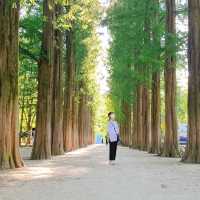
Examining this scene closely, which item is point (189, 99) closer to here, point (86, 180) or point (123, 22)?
point (86, 180)

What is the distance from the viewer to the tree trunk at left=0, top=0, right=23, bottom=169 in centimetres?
1563

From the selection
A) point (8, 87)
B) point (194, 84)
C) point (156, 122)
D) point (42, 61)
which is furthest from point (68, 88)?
point (8, 87)

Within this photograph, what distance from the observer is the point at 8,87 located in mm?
15812

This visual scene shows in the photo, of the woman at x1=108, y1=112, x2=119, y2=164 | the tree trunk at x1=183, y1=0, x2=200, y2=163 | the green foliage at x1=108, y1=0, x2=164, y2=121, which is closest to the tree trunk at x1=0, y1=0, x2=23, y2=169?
the woman at x1=108, y1=112, x2=119, y2=164

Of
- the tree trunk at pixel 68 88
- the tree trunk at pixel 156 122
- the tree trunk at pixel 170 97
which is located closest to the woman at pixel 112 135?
the tree trunk at pixel 170 97

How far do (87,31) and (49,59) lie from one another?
46.7 ft

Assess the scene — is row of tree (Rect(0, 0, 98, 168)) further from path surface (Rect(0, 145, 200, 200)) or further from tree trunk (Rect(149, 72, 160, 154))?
tree trunk (Rect(149, 72, 160, 154))

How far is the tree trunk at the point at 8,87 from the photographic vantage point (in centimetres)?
1563

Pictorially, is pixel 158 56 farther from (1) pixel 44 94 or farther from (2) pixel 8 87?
(2) pixel 8 87

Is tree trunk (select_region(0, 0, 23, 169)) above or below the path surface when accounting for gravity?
above

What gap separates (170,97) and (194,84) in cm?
633

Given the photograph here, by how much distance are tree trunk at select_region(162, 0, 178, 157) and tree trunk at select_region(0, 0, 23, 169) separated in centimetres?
1025

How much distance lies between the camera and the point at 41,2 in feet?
77.7

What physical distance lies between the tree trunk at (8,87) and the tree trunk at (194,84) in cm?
609
